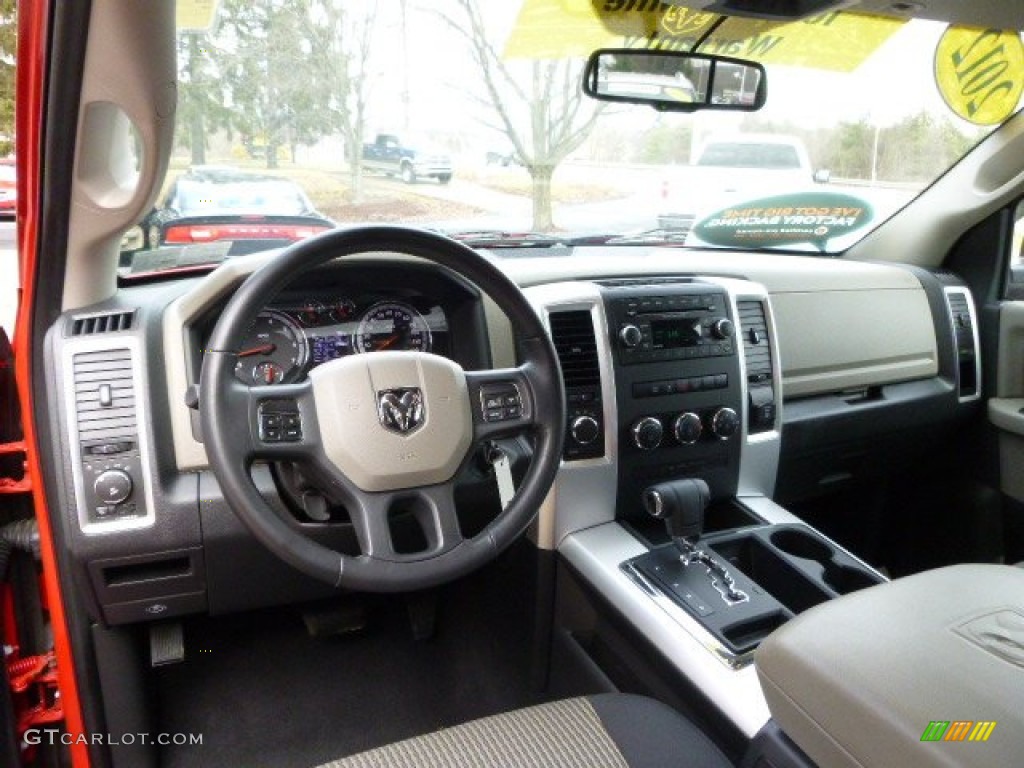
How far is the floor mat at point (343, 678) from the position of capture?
2.25m

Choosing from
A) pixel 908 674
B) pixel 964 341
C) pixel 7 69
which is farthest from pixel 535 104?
pixel 964 341

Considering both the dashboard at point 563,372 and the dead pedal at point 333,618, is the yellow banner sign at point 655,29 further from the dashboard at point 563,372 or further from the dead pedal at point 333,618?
the dead pedal at point 333,618

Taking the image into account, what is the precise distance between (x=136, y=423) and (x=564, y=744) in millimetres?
1075

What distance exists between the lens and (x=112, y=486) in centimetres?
166

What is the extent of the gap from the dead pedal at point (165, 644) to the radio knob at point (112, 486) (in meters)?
0.52

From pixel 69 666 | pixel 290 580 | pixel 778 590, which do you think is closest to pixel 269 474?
pixel 290 580

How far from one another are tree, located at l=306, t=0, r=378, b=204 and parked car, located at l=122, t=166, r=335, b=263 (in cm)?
16

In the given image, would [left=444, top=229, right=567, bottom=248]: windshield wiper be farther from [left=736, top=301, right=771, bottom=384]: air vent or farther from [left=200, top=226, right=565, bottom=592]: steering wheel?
[left=200, top=226, right=565, bottom=592]: steering wheel

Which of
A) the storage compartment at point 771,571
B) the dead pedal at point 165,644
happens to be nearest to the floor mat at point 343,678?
the dead pedal at point 165,644

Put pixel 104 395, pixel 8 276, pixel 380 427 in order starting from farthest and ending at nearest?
pixel 8 276 < pixel 104 395 < pixel 380 427

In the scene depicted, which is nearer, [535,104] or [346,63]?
[346,63]

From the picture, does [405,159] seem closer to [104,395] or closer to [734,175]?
[104,395]

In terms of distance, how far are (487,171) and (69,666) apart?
163 centimetres

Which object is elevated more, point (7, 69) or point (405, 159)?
point (7, 69)
